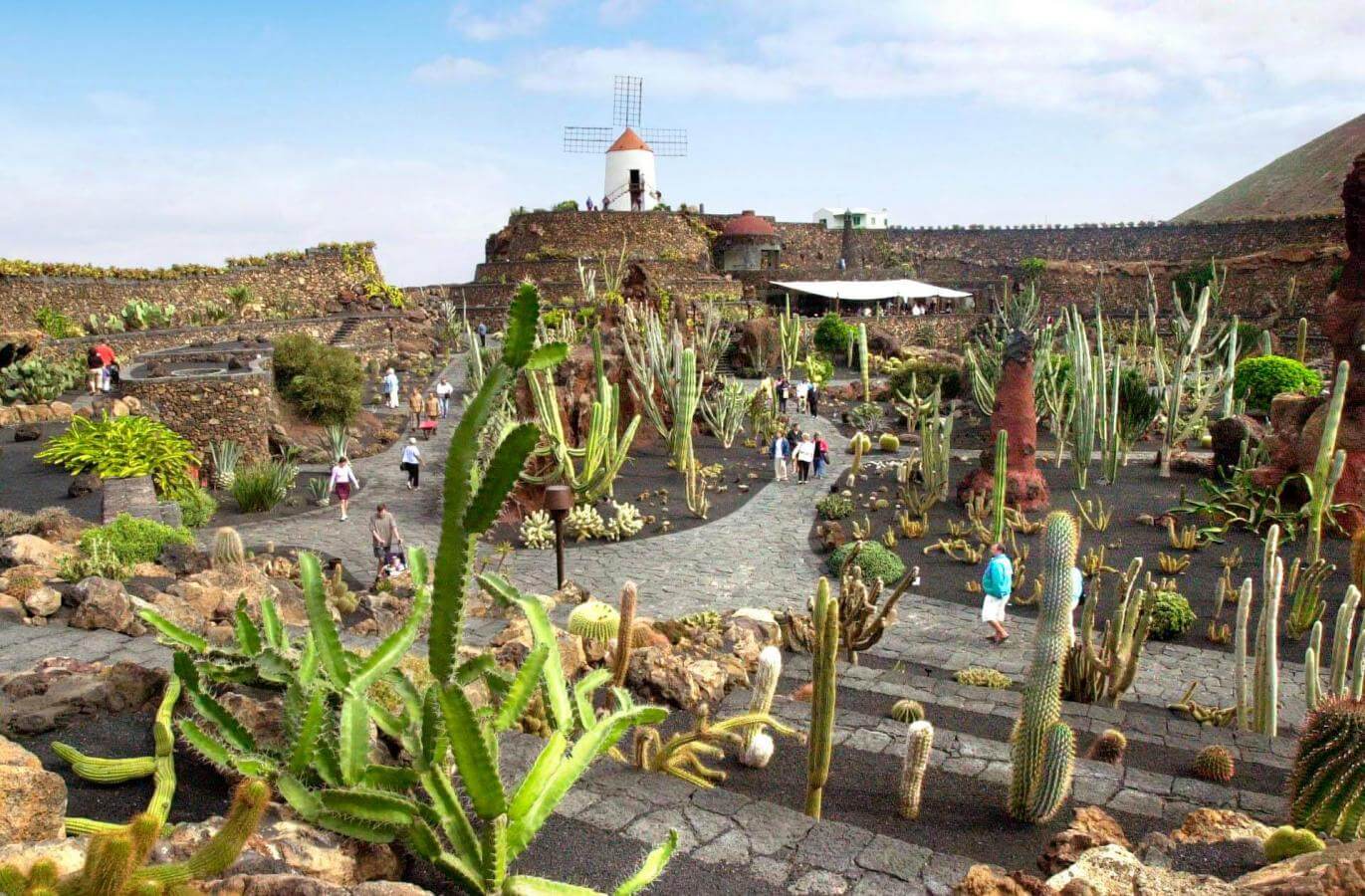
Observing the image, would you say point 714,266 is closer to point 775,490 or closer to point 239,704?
point 775,490

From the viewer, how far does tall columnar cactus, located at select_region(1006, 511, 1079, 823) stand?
169 inches

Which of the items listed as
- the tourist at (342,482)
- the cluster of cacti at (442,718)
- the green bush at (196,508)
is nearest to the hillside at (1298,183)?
the tourist at (342,482)

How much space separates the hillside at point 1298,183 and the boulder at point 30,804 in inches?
2112

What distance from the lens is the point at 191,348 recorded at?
835 inches

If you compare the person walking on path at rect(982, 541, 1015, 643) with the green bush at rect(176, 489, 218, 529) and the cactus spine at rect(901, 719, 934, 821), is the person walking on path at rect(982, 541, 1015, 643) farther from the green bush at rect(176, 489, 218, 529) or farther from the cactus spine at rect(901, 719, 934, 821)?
the green bush at rect(176, 489, 218, 529)

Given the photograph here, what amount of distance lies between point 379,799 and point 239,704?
101cm

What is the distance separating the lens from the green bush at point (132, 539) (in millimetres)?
8008

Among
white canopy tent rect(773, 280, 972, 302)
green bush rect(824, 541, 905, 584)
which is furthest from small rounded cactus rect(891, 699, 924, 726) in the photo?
white canopy tent rect(773, 280, 972, 302)

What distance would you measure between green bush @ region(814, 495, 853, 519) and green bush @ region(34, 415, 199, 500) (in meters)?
8.03

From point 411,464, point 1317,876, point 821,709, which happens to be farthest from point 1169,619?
point 411,464

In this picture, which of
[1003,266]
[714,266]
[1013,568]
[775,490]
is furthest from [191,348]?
[1003,266]

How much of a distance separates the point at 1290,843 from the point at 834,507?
9659mm

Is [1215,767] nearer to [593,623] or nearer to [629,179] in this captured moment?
[593,623]

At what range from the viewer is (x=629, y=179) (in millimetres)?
46719
